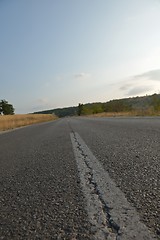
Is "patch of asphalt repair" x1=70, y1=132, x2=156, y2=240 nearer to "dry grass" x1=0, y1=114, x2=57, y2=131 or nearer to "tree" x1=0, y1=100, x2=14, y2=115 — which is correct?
"dry grass" x1=0, y1=114, x2=57, y2=131

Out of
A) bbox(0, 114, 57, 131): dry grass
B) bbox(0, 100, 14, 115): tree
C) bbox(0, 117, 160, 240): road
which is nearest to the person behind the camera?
bbox(0, 117, 160, 240): road

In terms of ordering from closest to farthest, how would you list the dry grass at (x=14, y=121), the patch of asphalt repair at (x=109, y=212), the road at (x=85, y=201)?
the patch of asphalt repair at (x=109, y=212) < the road at (x=85, y=201) < the dry grass at (x=14, y=121)

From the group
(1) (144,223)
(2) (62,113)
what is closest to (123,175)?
(1) (144,223)

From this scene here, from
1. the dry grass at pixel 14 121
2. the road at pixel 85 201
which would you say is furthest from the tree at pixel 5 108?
the road at pixel 85 201

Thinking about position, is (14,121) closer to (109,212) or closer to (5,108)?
(109,212)

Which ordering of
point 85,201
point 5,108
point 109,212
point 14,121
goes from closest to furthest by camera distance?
point 109,212, point 85,201, point 14,121, point 5,108

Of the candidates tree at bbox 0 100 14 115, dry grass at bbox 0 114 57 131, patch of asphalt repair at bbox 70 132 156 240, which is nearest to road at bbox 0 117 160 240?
patch of asphalt repair at bbox 70 132 156 240

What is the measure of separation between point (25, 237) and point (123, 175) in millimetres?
1382

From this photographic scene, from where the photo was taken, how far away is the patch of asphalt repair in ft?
4.45

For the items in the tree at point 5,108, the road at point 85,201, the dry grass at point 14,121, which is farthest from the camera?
the tree at point 5,108

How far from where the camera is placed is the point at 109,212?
5.53ft

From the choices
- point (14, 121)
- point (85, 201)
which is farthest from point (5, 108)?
point (85, 201)

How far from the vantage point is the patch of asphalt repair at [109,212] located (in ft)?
4.45

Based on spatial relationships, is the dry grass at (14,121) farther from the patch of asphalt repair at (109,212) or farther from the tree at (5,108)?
the tree at (5,108)
